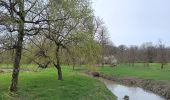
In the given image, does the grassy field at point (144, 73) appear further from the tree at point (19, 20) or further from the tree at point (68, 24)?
the tree at point (19, 20)

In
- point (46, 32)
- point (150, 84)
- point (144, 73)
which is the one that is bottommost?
point (150, 84)

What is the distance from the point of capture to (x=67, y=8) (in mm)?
24250

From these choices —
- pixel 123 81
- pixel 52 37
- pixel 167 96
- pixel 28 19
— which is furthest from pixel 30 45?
pixel 123 81

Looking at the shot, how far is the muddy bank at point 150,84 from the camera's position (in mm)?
36100

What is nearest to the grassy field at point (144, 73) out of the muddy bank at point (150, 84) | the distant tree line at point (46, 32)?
the muddy bank at point (150, 84)

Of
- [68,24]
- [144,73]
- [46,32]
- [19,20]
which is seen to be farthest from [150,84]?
[19,20]

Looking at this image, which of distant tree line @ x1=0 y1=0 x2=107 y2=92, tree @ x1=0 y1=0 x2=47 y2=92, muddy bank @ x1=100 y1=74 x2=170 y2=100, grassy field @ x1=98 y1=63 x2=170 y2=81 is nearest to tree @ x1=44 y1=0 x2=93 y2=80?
distant tree line @ x1=0 y1=0 x2=107 y2=92

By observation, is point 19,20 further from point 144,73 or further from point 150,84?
point 144,73

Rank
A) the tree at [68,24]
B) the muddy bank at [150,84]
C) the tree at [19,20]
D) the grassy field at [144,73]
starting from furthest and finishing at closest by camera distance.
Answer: the grassy field at [144,73] → the muddy bank at [150,84] → the tree at [68,24] → the tree at [19,20]

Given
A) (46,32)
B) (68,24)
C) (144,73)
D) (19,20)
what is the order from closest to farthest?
(19,20) → (46,32) → (68,24) → (144,73)

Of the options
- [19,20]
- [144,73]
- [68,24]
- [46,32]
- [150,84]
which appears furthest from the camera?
[144,73]

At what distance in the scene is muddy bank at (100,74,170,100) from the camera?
118ft

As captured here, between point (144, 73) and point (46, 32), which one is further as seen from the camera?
point (144, 73)

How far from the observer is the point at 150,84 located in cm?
4350
